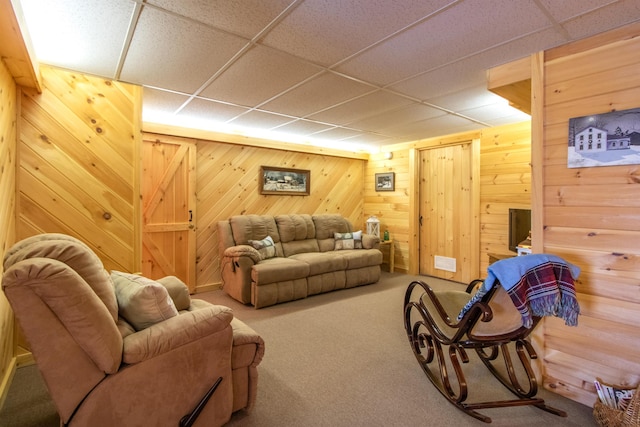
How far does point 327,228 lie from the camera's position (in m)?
5.20

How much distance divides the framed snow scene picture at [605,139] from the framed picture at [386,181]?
3.80 metres

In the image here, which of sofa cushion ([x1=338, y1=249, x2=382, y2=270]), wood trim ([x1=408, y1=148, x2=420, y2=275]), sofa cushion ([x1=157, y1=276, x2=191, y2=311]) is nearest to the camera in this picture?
sofa cushion ([x1=157, y1=276, x2=191, y2=311])

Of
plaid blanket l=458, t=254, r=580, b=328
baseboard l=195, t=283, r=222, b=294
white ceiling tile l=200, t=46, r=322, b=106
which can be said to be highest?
white ceiling tile l=200, t=46, r=322, b=106

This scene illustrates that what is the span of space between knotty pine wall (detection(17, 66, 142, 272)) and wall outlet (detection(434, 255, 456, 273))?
4.38 m

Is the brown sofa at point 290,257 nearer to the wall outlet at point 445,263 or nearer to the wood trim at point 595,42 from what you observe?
the wall outlet at point 445,263

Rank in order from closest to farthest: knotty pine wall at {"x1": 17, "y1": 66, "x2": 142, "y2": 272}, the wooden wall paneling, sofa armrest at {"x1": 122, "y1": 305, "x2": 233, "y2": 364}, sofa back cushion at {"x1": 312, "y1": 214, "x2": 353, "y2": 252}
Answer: sofa armrest at {"x1": 122, "y1": 305, "x2": 233, "y2": 364} < knotty pine wall at {"x1": 17, "y1": 66, "x2": 142, "y2": 272} < the wooden wall paneling < sofa back cushion at {"x1": 312, "y1": 214, "x2": 353, "y2": 252}

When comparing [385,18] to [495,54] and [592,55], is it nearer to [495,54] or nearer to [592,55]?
[495,54]

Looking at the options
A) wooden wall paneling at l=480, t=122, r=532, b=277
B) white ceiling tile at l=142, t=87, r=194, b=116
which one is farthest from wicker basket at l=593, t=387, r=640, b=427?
white ceiling tile at l=142, t=87, r=194, b=116

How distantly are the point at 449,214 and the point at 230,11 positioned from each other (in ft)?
14.4

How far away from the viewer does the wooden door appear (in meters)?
4.74

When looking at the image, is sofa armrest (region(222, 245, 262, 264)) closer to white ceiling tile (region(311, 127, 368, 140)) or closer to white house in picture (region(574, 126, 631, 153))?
white ceiling tile (region(311, 127, 368, 140))

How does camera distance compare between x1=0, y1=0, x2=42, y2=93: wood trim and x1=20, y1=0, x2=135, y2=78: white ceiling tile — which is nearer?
x1=0, y1=0, x2=42, y2=93: wood trim

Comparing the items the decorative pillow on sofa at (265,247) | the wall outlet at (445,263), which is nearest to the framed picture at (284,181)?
the decorative pillow on sofa at (265,247)

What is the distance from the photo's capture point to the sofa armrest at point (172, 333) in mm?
1415
